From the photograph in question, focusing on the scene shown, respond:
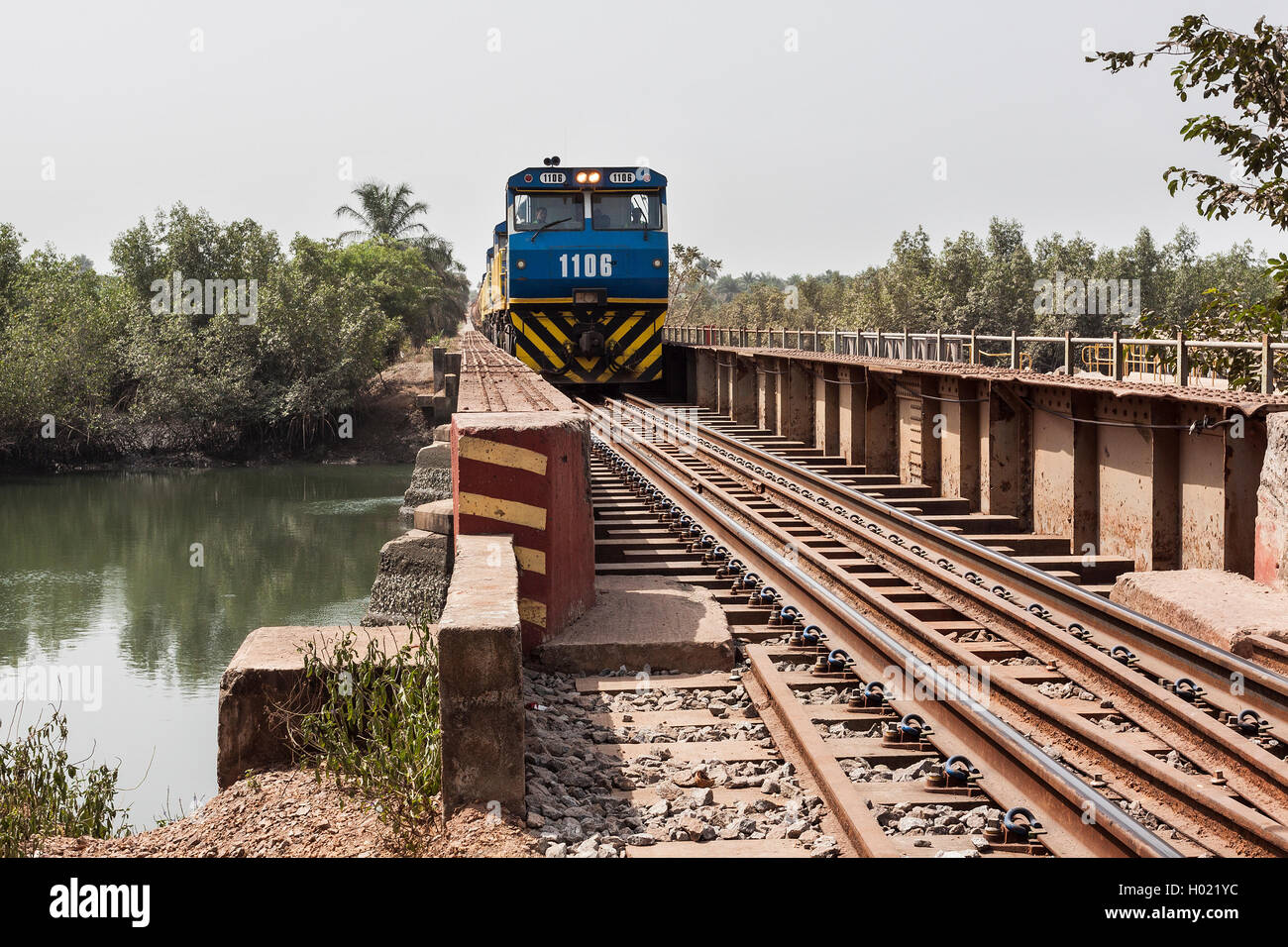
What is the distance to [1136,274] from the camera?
72.9m

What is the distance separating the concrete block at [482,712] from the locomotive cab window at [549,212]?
20.0 meters

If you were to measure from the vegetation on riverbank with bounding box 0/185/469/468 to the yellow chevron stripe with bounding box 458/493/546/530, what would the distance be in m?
39.7

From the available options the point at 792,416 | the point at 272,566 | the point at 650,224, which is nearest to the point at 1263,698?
the point at 792,416

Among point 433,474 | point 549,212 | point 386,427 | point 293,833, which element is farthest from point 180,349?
point 293,833

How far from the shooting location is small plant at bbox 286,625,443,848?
5.30 m

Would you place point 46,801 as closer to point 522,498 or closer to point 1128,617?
point 522,498

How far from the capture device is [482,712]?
5156mm

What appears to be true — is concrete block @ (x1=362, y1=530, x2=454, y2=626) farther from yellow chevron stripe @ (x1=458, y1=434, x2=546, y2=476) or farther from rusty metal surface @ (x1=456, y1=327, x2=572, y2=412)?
yellow chevron stripe @ (x1=458, y1=434, x2=546, y2=476)

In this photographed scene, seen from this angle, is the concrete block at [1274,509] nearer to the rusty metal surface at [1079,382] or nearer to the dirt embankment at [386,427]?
the rusty metal surface at [1079,382]

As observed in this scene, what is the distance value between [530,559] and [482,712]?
93.0 inches

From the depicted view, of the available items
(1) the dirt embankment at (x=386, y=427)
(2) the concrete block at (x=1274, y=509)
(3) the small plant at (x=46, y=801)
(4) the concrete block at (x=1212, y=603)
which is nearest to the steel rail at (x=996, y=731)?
(4) the concrete block at (x=1212, y=603)

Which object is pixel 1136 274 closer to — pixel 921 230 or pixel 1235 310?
pixel 921 230

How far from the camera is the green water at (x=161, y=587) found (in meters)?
15.2
